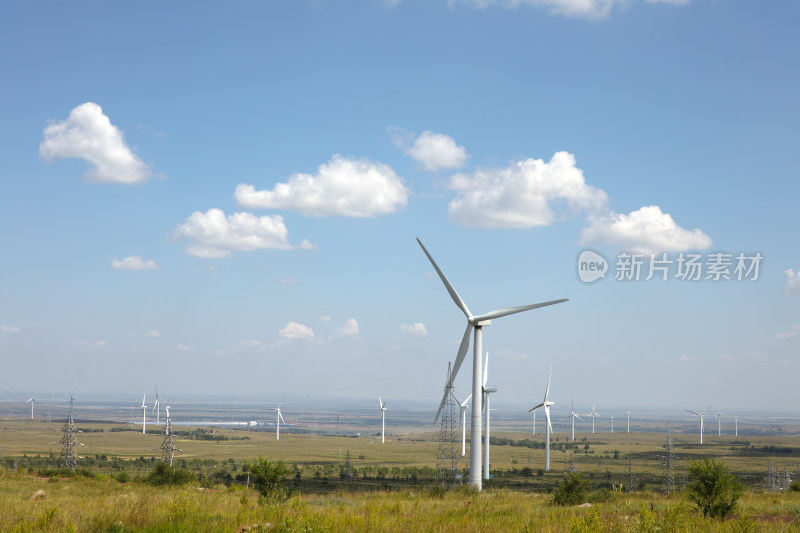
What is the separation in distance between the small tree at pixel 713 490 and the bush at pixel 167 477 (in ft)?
103

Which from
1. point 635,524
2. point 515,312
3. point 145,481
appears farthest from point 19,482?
point 635,524

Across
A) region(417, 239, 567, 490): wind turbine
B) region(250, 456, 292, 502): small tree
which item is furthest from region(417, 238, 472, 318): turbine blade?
region(250, 456, 292, 502): small tree

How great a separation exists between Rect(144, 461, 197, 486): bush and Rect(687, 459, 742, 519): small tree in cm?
3126

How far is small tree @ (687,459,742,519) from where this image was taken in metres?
19.4

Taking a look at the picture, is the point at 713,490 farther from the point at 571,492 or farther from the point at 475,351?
the point at 475,351

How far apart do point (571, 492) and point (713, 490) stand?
7.85m

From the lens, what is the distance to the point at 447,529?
13555mm

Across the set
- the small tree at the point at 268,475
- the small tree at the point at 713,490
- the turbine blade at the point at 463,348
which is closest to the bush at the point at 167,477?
the small tree at the point at 268,475

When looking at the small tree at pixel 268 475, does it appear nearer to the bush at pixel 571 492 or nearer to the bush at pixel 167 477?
the bush at pixel 571 492

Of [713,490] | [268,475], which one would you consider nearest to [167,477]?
[268,475]

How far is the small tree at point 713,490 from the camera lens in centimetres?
1939

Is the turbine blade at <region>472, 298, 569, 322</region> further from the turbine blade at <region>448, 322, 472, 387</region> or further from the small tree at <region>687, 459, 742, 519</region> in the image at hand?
the small tree at <region>687, 459, 742, 519</region>

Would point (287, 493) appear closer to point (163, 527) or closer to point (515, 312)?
point (163, 527)

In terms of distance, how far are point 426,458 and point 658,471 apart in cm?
6104
